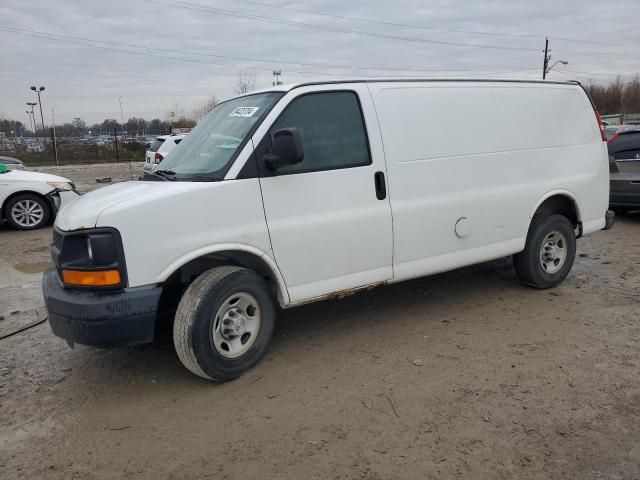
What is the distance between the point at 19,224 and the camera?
10.2m

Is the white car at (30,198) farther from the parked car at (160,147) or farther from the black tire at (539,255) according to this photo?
the black tire at (539,255)

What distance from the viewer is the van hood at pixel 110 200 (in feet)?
11.4

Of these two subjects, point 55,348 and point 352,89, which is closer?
point 352,89

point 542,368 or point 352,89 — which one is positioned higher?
point 352,89

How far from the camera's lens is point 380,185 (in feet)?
14.3

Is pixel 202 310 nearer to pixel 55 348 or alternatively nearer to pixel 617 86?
pixel 55 348

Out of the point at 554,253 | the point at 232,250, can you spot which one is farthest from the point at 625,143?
the point at 232,250

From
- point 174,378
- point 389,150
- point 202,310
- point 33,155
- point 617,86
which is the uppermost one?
point 617,86

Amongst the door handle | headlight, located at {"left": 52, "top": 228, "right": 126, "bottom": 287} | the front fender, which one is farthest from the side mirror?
headlight, located at {"left": 52, "top": 228, "right": 126, "bottom": 287}

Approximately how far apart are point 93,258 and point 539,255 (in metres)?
4.20

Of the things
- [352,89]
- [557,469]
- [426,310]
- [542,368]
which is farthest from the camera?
[426,310]

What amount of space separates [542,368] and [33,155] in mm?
36944

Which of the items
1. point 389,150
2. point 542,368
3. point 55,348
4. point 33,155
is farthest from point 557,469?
point 33,155

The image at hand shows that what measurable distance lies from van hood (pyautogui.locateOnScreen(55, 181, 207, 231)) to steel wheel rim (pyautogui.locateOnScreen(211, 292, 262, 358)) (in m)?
0.83
